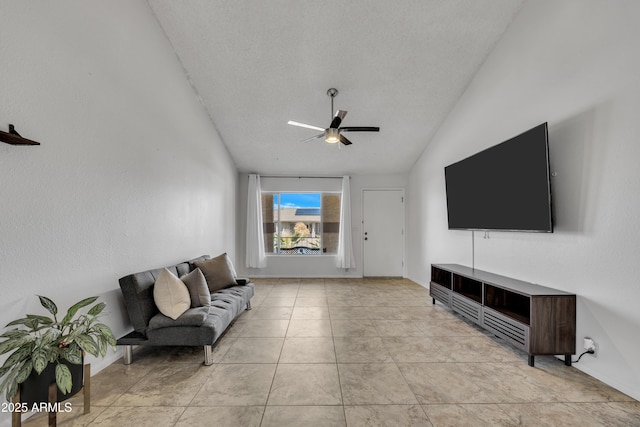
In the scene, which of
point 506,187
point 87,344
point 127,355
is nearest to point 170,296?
point 127,355

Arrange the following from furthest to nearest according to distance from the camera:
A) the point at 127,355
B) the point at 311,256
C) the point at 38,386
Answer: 1. the point at 311,256
2. the point at 127,355
3. the point at 38,386

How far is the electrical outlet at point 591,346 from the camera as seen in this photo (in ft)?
7.36

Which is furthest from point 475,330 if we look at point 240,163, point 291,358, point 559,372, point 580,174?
point 240,163

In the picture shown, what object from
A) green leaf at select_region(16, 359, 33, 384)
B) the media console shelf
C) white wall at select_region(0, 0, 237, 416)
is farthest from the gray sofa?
the media console shelf

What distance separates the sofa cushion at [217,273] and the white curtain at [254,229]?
233 centimetres

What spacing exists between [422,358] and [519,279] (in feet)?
4.61

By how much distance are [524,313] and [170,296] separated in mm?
3376

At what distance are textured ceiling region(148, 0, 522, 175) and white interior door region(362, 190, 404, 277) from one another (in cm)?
174

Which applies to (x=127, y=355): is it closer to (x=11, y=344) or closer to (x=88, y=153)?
(x=11, y=344)

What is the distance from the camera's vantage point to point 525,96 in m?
3.02

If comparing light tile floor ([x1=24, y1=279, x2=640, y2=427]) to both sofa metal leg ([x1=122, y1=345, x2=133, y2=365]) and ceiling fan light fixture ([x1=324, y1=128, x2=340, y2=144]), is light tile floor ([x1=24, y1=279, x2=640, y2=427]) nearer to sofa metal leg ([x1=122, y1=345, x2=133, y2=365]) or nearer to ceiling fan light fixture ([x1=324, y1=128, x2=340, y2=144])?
sofa metal leg ([x1=122, y1=345, x2=133, y2=365])

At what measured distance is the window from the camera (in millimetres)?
6645

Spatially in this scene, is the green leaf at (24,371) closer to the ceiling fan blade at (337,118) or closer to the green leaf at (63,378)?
the green leaf at (63,378)

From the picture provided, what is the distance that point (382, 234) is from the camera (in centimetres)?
662
